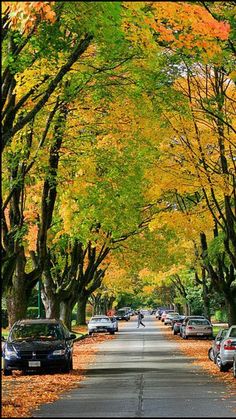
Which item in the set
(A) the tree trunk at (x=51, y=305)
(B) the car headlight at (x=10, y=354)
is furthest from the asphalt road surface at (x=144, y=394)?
(A) the tree trunk at (x=51, y=305)

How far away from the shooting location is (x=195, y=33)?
14281mm

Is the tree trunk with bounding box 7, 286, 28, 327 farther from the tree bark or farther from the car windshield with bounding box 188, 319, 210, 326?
the tree bark

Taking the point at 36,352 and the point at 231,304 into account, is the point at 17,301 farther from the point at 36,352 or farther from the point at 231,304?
the point at 231,304

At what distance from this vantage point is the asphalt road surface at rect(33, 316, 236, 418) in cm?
1399

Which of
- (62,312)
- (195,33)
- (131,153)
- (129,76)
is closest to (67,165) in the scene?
(131,153)

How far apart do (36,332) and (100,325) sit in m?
33.9

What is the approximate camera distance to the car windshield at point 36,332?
23.3m

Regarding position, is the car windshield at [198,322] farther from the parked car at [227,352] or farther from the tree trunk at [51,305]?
the parked car at [227,352]

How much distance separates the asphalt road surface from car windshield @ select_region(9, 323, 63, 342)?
162cm

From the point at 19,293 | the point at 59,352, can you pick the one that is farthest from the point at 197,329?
the point at 59,352

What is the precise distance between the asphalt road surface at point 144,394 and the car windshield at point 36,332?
162cm

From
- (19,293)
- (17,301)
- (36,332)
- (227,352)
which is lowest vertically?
(227,352)

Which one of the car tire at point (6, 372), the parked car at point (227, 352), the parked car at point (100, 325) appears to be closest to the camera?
the car tire at point (6, 372)

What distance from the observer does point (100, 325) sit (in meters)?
57.3
